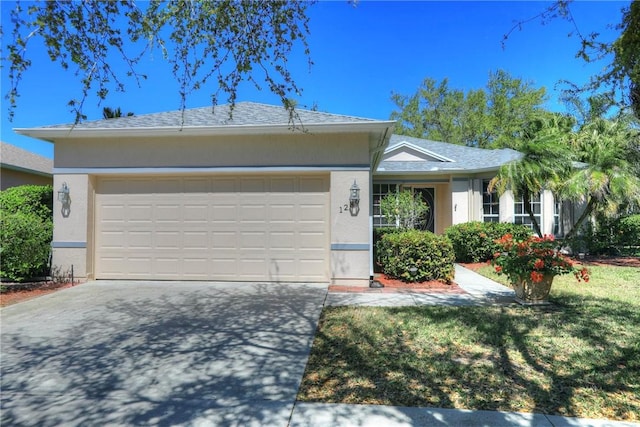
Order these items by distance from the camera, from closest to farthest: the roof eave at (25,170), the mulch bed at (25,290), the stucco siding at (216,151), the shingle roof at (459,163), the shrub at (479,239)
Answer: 1. the mulch bed at (25,290)
2. the stucco siding at (216,151)
3. the shrub at (479,239)
4. the roof eave at (25,170)
5. the shingle roof at (459,163)

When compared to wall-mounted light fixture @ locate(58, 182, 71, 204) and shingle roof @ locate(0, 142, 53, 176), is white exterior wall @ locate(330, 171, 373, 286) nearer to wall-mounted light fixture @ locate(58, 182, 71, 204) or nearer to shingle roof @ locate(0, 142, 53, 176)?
wall-mounted light fixture @ locate(58, 182, 71, 204)

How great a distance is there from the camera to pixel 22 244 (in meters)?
7.90

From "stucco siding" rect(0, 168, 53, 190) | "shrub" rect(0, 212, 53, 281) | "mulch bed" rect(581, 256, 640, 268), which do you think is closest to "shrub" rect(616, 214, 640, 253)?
"mulch bed" rect(581, 256, 640, 268)

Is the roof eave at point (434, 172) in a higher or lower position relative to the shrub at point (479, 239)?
higher

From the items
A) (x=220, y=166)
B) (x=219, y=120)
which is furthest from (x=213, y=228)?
(x=219, y=120)

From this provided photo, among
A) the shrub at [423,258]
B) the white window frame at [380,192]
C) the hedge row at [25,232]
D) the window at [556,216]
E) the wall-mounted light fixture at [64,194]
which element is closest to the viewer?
the hedge row at [25,232]

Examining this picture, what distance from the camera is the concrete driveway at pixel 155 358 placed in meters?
3.12

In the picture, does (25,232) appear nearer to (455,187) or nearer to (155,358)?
(155,358)

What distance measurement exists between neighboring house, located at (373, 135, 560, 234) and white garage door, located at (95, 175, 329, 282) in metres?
5.30

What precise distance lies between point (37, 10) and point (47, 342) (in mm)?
3992

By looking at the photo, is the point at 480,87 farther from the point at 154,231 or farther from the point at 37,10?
the point at 37,10

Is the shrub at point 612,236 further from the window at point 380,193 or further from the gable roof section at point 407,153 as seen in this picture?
the window at point 380,193

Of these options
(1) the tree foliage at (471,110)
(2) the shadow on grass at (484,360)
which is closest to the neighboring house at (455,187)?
(2) the shadow on grass at (484,360)

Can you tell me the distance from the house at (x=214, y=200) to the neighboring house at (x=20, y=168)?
5.66 metres
